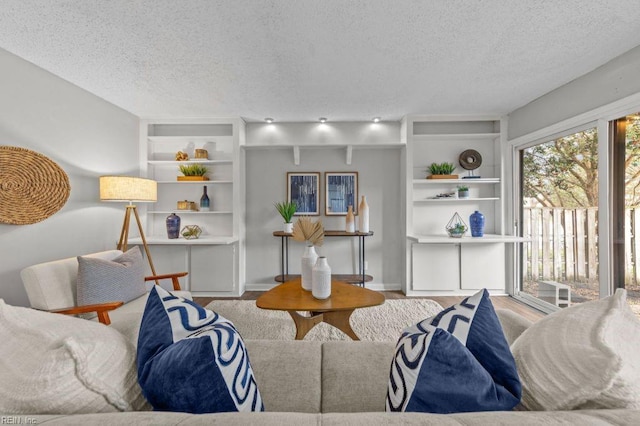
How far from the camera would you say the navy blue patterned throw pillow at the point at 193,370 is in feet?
2.31

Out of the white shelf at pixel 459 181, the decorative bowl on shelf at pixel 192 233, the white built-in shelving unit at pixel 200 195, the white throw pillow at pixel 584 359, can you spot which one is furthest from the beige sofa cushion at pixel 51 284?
the white shelf at pixel 459 181

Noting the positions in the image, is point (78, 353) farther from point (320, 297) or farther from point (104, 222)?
point (104, 222)

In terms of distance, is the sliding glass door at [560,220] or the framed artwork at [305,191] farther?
the framed artwork at [305,191]

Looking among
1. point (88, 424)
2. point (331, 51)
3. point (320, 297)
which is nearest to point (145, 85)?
point (331, 51)

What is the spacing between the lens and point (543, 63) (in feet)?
8.51

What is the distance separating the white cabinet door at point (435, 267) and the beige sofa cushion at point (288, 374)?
3107 millimetres

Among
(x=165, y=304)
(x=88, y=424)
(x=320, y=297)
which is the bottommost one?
(x=320, y=297)

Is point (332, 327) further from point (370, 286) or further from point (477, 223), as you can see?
point (477, 223)

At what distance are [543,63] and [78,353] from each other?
11.7 feet

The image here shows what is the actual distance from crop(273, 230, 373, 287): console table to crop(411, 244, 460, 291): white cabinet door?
668mm

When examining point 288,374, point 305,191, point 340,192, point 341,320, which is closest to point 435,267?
point 340,192

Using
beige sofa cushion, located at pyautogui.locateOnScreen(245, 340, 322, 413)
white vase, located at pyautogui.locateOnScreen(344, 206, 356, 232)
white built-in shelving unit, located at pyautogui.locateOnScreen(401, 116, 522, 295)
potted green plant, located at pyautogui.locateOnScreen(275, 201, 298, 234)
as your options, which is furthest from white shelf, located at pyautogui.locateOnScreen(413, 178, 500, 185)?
beige sofa cushion, located at pyautogui.locateOnScreen(245, 340, 322, 413)

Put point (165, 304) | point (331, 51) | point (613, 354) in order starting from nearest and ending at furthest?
point (613, 354), point (165, 304), point (331, 51)

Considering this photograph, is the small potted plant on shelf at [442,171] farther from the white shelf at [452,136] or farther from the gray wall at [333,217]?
the gray wall at [333,217]
